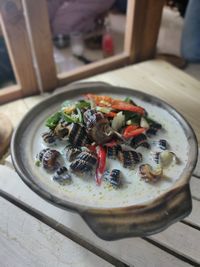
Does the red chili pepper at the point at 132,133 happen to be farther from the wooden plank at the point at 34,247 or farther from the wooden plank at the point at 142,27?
the wooden plank at the point at 142,27

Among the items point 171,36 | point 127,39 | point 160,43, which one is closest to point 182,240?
point 127,39

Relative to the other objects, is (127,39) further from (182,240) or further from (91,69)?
(182,240)

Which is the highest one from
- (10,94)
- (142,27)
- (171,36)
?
(142,27)

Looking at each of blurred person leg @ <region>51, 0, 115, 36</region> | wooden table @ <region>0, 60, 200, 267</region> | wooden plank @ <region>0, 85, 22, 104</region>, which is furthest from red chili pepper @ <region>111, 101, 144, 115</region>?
blurred person leg @ <region>51, 0, 115, 36</region>

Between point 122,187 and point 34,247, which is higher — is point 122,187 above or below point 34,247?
above

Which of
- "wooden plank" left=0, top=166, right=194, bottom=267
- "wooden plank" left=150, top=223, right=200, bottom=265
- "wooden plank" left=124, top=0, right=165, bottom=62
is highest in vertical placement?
"wooden plank" left=124, top=0, right=165, bottom=62

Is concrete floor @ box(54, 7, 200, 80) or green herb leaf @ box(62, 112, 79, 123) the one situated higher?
green herb leaf @ box(62, 112, 79, 123)

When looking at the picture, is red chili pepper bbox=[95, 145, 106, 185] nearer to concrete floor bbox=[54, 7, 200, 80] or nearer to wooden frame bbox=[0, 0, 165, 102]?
wooden frame bbox=[0, 0, 165, 102]

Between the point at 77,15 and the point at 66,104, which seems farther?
the point at 77,15
